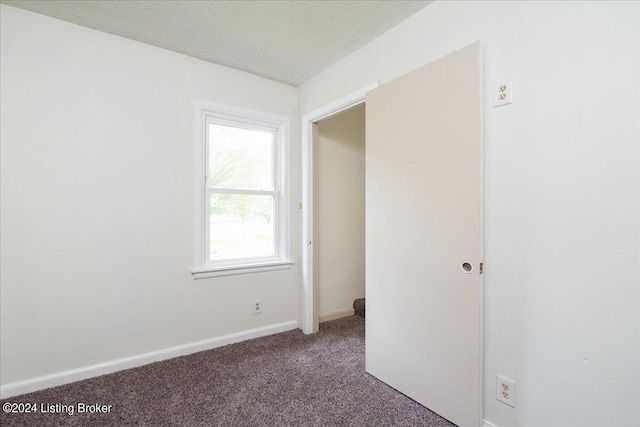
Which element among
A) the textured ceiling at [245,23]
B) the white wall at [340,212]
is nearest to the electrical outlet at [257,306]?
the white wall at [340,212]

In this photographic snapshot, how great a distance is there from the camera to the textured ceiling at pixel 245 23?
1.91m

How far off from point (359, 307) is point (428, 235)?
192 centimetres

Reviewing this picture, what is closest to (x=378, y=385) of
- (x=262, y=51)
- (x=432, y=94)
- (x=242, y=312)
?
A: (x=242, y=312)

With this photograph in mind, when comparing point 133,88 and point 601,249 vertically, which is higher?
point 133,88

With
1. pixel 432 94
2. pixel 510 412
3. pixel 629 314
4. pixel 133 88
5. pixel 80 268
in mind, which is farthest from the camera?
pixel 133 88

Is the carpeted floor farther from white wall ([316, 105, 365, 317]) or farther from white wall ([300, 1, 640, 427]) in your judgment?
white wall ([316, 105, 365, 317])

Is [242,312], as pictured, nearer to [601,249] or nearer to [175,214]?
[175,214]

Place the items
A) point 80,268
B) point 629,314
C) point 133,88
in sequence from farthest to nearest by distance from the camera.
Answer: point 133,88
point 80,268
point 629,314

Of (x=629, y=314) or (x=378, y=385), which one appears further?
(x=378, y=385)

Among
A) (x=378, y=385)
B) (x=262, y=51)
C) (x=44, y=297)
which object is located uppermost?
(x=262, y=51)

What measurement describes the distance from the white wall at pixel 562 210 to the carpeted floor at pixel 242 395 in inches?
27.2

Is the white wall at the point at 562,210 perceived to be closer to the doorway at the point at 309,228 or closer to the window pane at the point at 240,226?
the doorway at the point at 309,228

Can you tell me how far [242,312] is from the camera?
2.84 m

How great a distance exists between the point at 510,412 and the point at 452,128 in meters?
1.50
